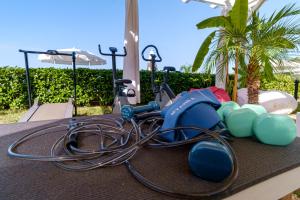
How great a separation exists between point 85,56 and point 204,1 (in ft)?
13.5

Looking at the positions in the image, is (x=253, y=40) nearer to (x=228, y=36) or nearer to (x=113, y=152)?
(x=228, y=36)

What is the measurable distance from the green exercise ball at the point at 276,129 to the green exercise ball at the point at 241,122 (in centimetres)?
6

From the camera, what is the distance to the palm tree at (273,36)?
2.75 metres

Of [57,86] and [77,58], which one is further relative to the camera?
[77,58]

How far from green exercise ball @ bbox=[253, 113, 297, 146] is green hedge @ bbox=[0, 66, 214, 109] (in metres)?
4.31

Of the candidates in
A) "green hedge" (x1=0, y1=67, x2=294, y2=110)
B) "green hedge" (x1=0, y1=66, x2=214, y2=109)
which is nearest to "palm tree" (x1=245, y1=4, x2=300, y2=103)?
"green hedge" (x1=0, y1=67, x2=294, y2=110)

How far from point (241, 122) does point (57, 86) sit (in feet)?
15.1

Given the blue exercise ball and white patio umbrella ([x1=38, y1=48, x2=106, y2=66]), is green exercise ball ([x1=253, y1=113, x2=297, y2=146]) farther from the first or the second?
white patio umbrella ([x1=38, y1=48, x2=106, y2=66])

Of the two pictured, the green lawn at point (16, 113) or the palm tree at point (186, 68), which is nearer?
the green lawn at point (16, 113)

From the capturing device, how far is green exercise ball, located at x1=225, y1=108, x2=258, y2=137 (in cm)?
113

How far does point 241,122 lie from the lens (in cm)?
115

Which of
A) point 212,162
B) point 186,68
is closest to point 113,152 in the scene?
point 212,162

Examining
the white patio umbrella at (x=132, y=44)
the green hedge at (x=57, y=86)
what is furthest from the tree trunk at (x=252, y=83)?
the white patio umbrella at (x=132, y=44)

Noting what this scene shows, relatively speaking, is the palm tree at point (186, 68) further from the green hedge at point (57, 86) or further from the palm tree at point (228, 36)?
the palm tree at point (228, 36)
